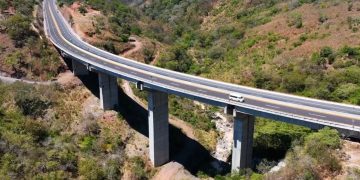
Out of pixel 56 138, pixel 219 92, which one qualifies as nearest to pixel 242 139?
pixel 219 92

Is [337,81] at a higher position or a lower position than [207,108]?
higher

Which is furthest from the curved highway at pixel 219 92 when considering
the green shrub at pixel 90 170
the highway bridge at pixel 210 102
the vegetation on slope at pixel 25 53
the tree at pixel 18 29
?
the green shrub at pixel 90 170

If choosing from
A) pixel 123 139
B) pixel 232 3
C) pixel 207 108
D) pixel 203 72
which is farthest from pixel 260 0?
pixel 123 139

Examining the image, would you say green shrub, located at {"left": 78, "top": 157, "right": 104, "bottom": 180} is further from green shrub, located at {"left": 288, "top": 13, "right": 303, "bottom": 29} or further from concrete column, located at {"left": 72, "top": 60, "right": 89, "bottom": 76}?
green shrub, located at {"left": 288, "top": 13, "right": 303, "bottom": 29}

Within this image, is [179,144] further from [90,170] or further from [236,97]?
[236,97]

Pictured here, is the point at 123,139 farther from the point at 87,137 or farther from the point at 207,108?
the point at 207,108

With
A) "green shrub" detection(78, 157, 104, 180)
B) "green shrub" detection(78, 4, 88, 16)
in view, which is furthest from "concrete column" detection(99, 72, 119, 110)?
"green shrub" detection(78, 4, 88, 16)

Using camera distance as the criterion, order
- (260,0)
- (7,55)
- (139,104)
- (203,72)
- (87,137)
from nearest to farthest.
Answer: (87,137)
(139,104)
(7,55)
(203,72)
(260,0)
